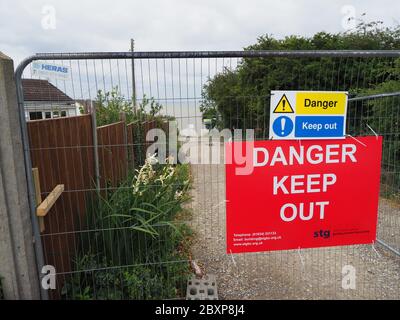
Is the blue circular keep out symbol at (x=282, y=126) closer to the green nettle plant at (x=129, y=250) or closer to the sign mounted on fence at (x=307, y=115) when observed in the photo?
the sign mounted on fence at (x=307, y=115)

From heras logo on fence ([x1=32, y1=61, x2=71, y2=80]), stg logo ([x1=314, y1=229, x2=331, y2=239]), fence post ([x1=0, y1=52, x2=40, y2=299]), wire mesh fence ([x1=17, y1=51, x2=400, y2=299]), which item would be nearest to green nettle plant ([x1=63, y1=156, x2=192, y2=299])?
wire mesh fence ([x1=17, y1=51, x2=400, y2=299])

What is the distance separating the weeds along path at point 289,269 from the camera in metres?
3.14

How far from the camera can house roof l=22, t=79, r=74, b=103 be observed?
240 centimetres

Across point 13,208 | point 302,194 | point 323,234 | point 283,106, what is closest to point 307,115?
point 283,106

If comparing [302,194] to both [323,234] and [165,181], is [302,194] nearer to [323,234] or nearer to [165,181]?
[323,234]

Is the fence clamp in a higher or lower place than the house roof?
lower

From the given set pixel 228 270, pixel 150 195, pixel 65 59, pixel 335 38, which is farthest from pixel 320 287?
pixel 335 38

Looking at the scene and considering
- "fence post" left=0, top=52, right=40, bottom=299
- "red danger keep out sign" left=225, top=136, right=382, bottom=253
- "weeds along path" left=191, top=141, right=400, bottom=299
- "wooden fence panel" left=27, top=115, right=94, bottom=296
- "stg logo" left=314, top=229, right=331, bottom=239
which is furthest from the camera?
"weeds along path" left=191, top=141, right=400, bottom=299

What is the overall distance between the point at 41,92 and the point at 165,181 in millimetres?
1648

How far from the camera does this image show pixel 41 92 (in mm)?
2549

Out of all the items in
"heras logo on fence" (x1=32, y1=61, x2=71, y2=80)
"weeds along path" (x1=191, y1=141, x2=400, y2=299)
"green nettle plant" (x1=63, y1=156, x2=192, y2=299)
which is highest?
"heras logo on fence" (x1=32, y1=61, x2=71, y2=80)

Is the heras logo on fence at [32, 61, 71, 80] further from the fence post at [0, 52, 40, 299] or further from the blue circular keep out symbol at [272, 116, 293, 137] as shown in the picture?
the blue circular keep out symbol at [272, 116, 293, 137]

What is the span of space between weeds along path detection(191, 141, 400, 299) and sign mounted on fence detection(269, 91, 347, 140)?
0.62m
